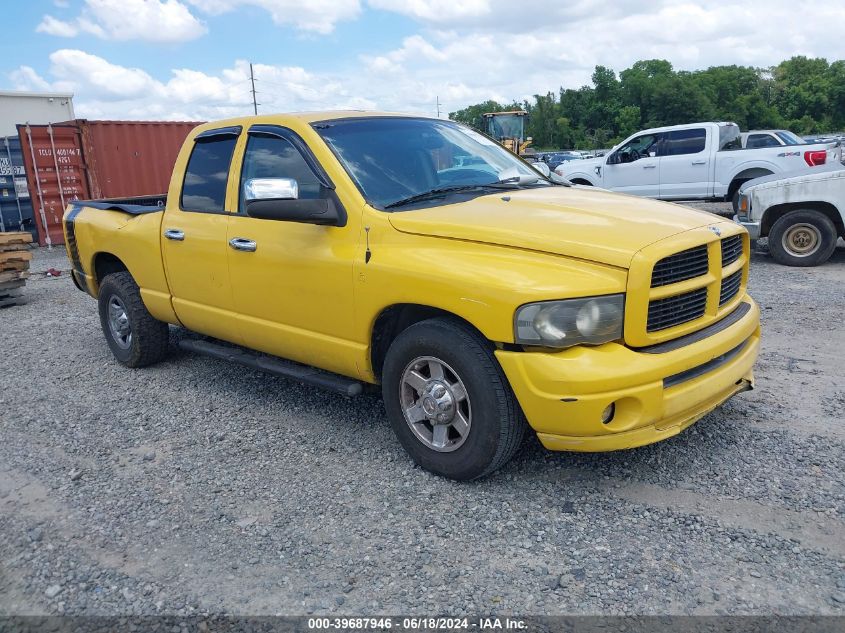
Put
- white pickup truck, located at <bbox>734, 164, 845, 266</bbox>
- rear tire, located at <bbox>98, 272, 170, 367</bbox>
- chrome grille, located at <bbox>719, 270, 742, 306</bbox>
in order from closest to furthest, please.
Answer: chrome grille, located at <bbox>719, 270, 742, 306</bbox>, rear tire, located at <bbox>98, 272, 170, 367</bbox>, white pickup truck, located at <bbox>734, 164, 845, 266</bbox>

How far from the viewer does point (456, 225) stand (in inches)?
138

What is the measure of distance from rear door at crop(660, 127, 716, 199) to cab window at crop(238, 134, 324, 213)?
35.8ft

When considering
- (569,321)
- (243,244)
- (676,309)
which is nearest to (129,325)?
(243,244)

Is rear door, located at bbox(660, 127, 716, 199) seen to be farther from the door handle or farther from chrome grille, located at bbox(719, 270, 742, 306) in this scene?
the door handle

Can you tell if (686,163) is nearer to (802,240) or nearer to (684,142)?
(684,142)

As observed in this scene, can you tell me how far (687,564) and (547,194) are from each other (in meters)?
2.15

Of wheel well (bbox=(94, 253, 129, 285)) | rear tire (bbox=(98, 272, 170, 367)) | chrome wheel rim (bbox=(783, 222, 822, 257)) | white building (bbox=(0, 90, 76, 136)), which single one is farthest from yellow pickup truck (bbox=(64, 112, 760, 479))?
white building (bbox=(0, 90, 76, 136))

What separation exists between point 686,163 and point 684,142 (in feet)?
1.45

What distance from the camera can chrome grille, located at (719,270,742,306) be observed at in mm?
3728

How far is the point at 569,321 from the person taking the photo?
311 cm

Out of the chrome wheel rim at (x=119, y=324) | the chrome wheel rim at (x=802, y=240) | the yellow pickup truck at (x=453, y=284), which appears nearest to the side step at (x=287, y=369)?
the yellow pickup truck at (x=453, y=284)

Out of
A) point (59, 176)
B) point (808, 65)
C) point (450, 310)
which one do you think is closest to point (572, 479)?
point (450, 310)

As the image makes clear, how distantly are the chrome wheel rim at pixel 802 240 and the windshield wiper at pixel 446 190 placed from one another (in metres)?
6.29

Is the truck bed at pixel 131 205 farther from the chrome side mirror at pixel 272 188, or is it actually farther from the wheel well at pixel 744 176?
the wheel well at pixel 744 176
